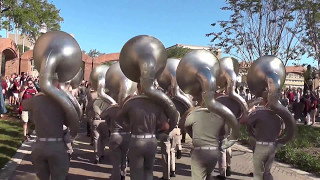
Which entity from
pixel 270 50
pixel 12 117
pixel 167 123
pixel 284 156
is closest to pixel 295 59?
pixel 270 50

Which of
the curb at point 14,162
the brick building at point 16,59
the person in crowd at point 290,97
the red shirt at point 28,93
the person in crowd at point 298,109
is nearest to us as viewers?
the curb at point 14,162

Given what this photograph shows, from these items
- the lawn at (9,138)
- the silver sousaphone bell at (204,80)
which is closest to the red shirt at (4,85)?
the lawn at (9,138)

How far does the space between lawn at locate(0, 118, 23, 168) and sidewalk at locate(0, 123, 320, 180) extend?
0.19 m

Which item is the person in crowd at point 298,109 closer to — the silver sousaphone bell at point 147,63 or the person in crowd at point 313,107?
the person in crowd at point 313,107

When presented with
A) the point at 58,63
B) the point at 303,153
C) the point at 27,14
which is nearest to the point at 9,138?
the point at 58,63

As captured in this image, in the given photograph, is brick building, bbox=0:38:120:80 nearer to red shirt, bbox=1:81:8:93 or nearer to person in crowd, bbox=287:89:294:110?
red shirt, bbox=1:81:8:93

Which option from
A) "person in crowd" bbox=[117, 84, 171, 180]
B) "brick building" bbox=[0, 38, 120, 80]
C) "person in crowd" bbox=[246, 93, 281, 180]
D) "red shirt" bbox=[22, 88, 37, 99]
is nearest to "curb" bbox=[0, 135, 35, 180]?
"red shirt" bbox=[22, 88, 37, 99]

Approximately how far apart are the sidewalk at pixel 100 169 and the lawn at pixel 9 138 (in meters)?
0.19

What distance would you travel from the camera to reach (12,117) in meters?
14.3

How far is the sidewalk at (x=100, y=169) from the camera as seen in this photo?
6805 millimetres

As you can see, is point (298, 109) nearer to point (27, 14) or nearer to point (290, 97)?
point (290, 97)

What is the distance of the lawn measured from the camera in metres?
8.02

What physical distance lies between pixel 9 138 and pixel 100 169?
3.97 m

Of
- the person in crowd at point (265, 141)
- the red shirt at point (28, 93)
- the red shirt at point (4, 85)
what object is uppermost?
the red shirt at point (4, 85)
